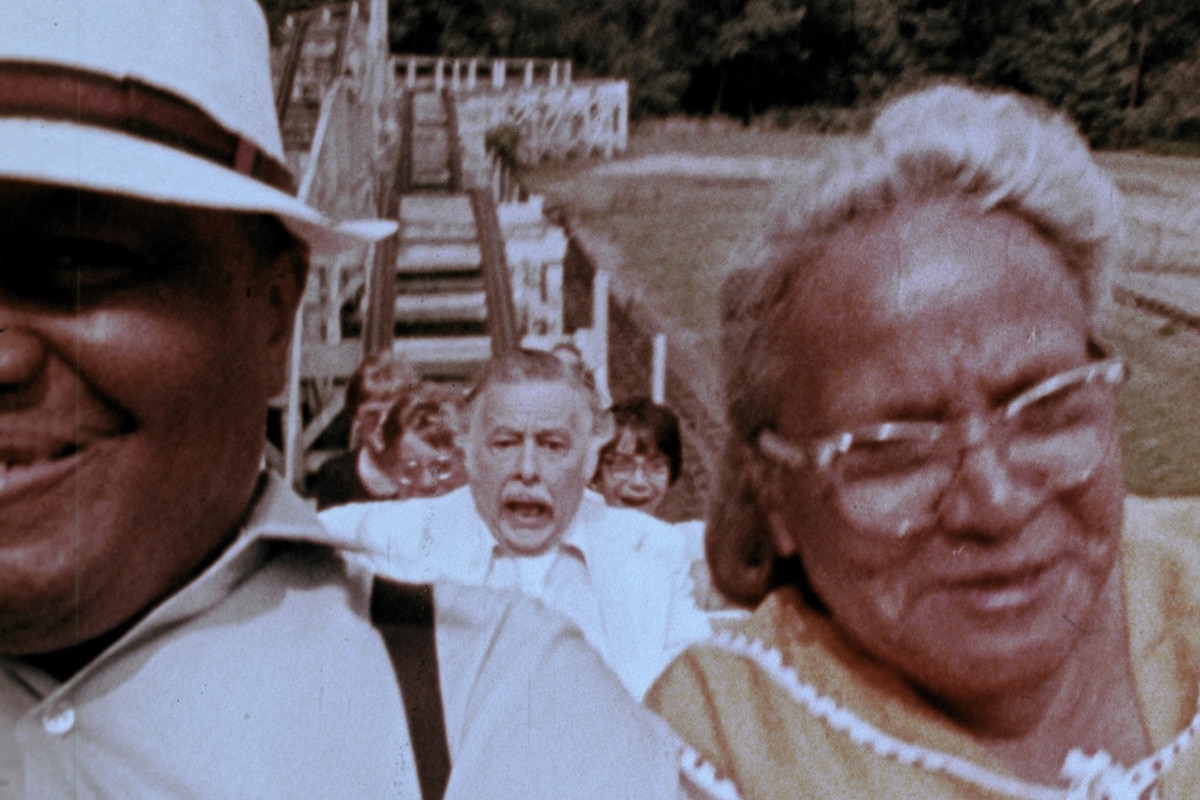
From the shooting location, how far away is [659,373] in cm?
168

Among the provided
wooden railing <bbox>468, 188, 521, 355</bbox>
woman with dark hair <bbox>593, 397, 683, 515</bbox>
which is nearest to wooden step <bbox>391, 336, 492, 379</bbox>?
wooden railing <bbox>468, 188, 521, 355</bbox>

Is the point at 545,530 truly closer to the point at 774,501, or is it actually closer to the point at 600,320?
the point at 774,501

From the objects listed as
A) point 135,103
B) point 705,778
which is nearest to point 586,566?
point 705,778

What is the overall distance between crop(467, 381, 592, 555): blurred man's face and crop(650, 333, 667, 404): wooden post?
38 centimetres

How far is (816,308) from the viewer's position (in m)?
0.99

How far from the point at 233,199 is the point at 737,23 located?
76cm

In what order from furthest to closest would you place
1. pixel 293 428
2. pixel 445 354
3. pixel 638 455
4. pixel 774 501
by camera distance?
pixel 445 354 → pixel 638 455 → pixel 293 428 → pixel 774 501

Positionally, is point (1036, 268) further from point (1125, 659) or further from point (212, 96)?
point (212, 96)

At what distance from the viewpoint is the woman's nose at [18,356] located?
0.74 metres

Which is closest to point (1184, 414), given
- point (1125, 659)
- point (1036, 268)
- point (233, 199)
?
point (1125, 659)

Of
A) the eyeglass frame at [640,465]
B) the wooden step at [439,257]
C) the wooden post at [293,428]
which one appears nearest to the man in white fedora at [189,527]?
the wooden post at [293,428]

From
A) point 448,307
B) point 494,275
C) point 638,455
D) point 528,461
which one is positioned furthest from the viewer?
point 448,307

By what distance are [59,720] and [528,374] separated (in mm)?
635

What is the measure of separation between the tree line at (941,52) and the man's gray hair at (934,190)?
241 millimetres
